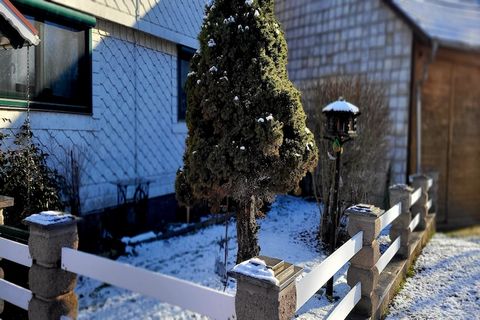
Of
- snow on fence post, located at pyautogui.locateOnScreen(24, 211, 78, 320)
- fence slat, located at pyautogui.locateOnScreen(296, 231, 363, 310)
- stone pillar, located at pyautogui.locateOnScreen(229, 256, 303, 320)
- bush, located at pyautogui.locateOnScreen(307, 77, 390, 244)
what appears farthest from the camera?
bush, located at pyautogui.locateOnScreen(307, 77, 390, 244)

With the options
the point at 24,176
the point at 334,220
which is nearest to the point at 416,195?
the point at 334,220

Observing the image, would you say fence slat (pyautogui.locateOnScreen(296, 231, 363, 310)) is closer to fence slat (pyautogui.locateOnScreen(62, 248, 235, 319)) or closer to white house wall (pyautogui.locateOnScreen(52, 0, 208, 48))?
fence slat (pyautogui.locateOnScreen(62, 248, 235, 319))

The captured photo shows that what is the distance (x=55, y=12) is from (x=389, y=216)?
438 centimetres

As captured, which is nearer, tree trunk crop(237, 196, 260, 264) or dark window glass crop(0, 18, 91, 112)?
tree trunk crop(237, 196, 260, 264)

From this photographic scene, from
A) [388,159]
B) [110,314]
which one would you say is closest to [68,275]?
[110,314]

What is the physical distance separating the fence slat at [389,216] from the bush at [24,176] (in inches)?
131

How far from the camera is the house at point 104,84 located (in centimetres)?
409

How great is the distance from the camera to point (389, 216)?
4.25 metres

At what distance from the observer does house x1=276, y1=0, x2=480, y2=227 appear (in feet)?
28.6

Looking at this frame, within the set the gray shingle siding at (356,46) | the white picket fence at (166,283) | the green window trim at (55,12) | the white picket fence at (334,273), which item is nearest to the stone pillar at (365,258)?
the white picket fence at (334,273)

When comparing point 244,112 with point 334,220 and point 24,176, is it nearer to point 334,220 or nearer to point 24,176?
point 334,220

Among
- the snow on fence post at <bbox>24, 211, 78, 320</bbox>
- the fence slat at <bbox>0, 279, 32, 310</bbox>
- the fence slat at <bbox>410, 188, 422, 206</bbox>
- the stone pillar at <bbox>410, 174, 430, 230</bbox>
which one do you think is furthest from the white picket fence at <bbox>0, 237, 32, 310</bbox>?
the stone pillar at <bbox>410, 174, 430, 230</bbox>

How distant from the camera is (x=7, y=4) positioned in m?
3.16

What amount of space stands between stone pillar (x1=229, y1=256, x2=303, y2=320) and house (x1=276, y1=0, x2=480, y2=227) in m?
7.44
